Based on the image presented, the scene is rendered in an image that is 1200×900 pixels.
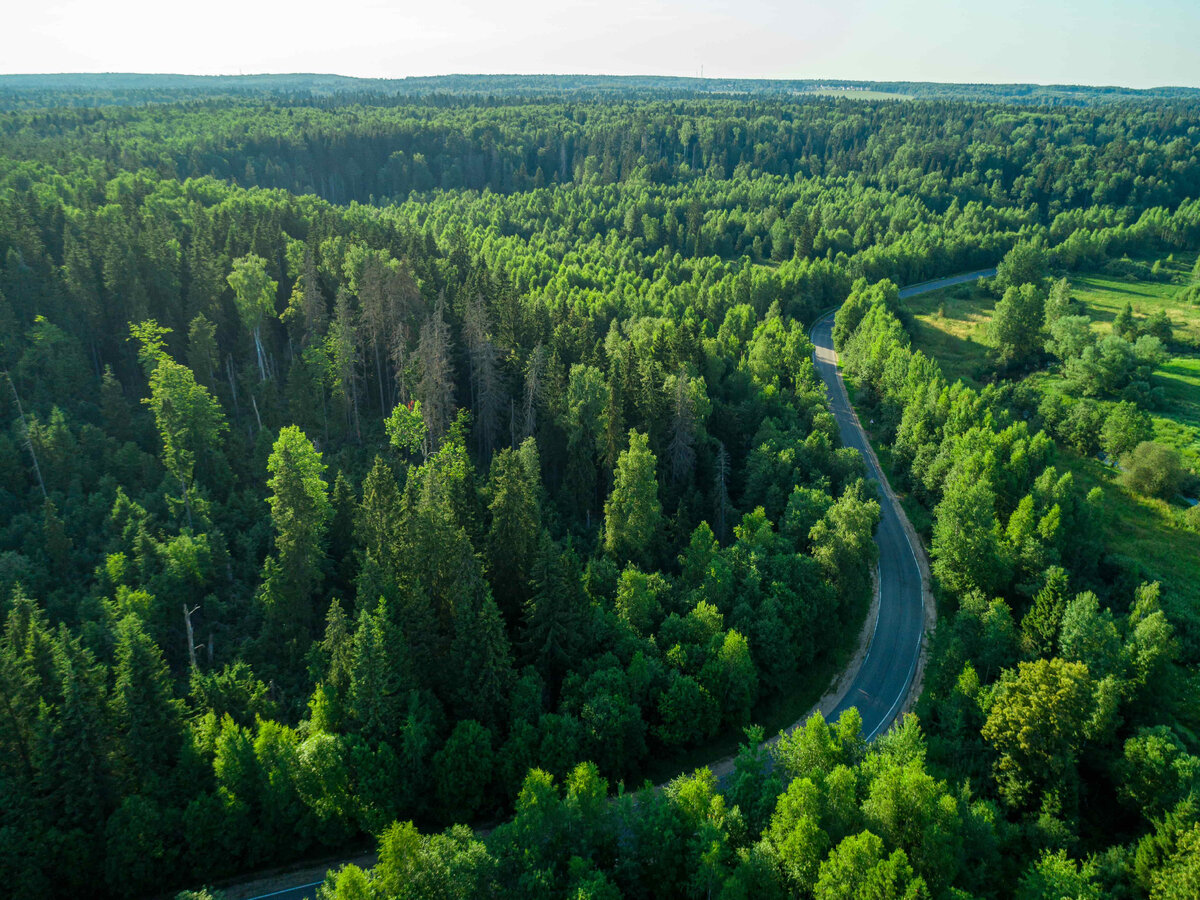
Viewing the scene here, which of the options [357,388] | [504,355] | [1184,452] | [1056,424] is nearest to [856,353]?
[1056,424]

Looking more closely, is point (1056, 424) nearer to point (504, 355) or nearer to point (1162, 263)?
point (504, 355)

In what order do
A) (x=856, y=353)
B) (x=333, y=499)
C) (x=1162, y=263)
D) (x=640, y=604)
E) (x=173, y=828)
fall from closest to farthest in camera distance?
1. (x=173, y=828)
2. (x=640, y=604)
3. (x=333, y=499)
4. (x=856, y=353)
5. (x=1162, y=263)

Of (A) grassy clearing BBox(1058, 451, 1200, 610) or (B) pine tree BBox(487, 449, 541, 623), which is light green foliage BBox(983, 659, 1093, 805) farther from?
(B) pine tree BBox(487, 449, 541, 623)

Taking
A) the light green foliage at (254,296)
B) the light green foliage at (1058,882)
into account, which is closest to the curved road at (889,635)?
the light green foliage at (1058,882)

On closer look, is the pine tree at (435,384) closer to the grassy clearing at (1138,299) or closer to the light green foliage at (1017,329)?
the light green foliage at (1017,329)

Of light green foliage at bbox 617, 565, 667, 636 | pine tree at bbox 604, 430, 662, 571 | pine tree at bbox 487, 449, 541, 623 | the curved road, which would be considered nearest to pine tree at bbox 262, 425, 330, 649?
pine tree at bbox 487, 449, 541, 623

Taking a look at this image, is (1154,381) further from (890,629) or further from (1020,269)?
(890,629)

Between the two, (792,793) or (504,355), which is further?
(504,355)
